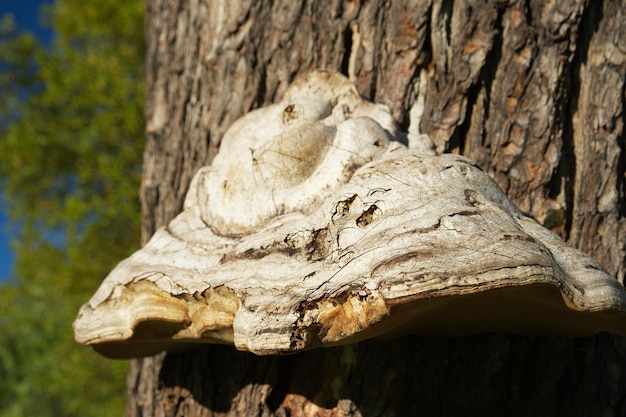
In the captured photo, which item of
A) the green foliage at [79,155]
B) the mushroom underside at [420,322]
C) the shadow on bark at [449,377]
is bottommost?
the shadow on bark at [449,377]

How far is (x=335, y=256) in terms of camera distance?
1447mm

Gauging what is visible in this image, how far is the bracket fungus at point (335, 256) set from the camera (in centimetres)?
129

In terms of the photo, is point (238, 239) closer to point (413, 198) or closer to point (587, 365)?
point (413, 198)

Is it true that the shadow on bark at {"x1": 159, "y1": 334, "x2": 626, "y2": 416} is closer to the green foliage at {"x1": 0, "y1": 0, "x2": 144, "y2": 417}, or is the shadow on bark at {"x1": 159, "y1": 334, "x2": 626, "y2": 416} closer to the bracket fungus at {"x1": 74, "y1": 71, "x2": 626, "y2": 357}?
the bracket fungus at {"x1": 74, "y1": 71, "x2": 626, "y2": 357}

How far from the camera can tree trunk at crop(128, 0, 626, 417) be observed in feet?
6.76

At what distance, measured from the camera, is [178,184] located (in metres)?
2.78

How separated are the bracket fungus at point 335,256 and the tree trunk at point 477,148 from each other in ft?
0.62

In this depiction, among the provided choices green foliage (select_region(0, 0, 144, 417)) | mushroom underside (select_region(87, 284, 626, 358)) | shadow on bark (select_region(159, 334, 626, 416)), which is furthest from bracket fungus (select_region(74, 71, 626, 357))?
green foliage (select_region(0, 0, 144, 417))

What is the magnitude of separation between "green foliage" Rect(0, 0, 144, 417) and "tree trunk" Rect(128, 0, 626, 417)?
9218 mm

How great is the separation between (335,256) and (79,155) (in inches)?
481

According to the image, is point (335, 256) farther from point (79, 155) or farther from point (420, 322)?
point (79, 155)

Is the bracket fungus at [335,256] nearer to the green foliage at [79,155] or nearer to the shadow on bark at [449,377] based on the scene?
the shadow on bark at [449,377]

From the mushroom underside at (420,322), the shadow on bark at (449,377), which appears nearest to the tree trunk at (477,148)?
the shadow on bark at (449,377)

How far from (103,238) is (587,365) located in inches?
430
